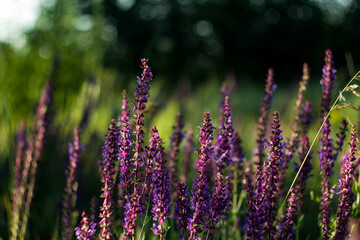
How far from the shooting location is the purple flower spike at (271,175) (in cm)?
139

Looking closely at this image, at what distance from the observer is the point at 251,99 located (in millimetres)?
16031

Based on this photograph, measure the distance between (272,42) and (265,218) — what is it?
30.4m

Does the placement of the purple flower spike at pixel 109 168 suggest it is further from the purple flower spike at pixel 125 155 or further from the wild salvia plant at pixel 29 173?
the wild salvia plant at pixel 29 173

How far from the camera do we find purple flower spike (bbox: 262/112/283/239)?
4.57 ft

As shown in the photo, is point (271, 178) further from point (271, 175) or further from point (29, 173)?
point (29, 173)

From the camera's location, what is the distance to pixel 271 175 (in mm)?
1450

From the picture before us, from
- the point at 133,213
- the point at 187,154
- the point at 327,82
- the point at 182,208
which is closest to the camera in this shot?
the point at 133,213

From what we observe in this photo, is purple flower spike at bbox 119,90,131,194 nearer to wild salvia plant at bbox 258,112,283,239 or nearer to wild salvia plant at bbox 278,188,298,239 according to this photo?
wild salvia plant at bbox 258,112,283,239

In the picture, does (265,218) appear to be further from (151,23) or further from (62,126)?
(151,23)

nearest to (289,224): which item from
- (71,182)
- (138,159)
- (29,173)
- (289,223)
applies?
(289,223)

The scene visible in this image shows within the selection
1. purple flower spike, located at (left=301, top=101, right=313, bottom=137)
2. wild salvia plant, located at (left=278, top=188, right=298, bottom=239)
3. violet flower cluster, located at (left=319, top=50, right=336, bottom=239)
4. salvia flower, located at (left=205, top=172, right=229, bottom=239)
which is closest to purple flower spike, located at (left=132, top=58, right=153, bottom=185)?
salvia flower, located at (left=205, top=172, right=229, bottom=239)

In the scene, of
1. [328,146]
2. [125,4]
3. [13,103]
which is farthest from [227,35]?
[328,146]

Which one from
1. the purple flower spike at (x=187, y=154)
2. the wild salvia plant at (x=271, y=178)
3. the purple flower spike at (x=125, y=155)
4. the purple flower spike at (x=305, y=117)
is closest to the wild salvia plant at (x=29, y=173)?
the purple flower spike at (x=187, y=154)

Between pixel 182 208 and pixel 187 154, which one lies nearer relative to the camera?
pixel 182 208
